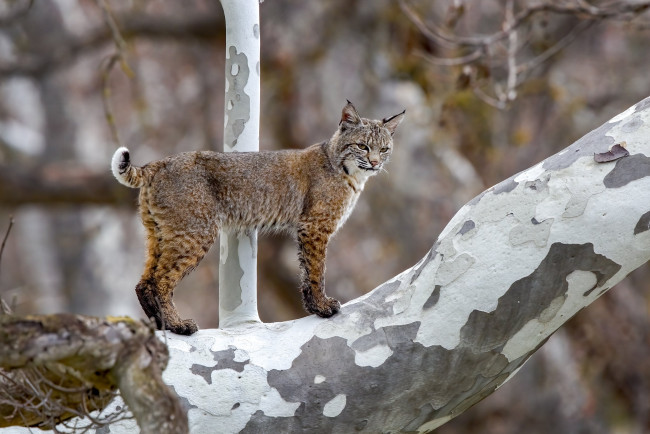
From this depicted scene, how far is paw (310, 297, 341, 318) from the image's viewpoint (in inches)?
187

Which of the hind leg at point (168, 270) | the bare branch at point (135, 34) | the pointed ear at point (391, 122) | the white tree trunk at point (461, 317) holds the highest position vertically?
the bare branch at point (135, 34)

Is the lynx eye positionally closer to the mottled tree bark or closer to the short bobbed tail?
the short bobbed tail

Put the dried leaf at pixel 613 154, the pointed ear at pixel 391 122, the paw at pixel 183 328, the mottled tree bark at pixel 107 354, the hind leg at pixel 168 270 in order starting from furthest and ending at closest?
the pointed ear at pixel 391 122 < the hind leg at pixel 168 270 < the paw at pixel 183 328 < the dried leaf at pixel 613 154 < the mottled tree bark at pixel 107 354

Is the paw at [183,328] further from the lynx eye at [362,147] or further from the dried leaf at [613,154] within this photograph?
the dried leaf at [613,154]

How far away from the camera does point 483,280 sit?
13.9 feet

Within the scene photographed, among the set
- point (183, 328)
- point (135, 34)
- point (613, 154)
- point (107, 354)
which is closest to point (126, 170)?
point (183, 328)

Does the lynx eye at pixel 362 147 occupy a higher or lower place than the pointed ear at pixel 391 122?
lower

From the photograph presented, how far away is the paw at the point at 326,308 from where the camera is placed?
15.5ft

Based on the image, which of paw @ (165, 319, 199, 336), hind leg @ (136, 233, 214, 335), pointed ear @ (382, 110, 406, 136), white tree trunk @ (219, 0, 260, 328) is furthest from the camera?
pointed ear @ (382, 110, 406, 136)

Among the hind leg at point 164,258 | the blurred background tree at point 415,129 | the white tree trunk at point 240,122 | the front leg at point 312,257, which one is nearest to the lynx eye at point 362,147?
the front leg at point 312,257

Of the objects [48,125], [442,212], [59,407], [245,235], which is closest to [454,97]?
[442,212]

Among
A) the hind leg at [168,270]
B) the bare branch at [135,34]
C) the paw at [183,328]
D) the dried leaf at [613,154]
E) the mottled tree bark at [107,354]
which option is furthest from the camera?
the bare branch at [135,34]

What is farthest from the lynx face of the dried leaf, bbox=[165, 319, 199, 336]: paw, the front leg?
the dried leaf

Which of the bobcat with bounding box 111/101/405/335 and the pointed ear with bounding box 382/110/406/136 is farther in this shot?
the pointed ear with bounding box 382/110/406/136
